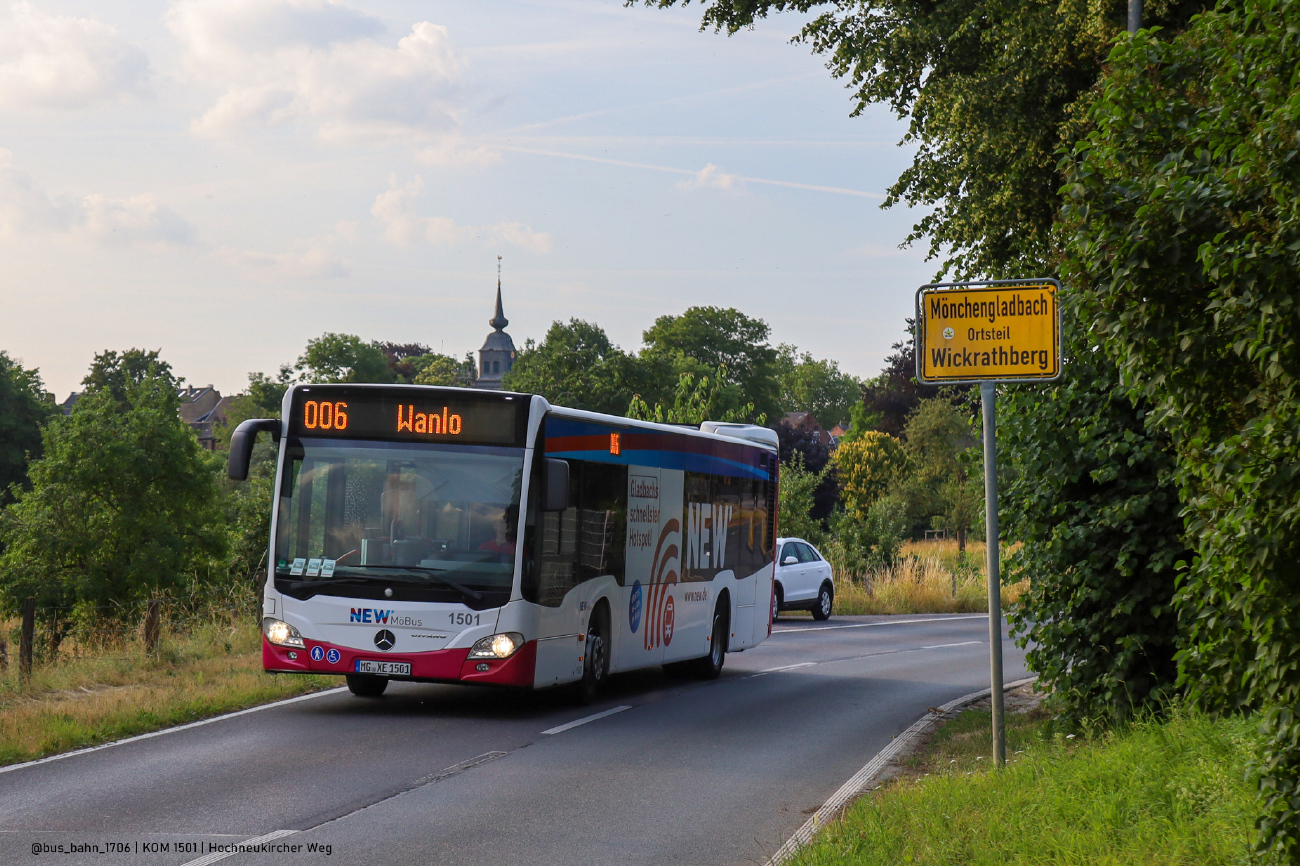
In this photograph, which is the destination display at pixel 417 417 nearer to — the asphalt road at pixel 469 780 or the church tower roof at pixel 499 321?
the asphalt road at pixel 469 780

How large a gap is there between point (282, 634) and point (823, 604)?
1941 centimetres

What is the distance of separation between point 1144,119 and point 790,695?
10.4 meters

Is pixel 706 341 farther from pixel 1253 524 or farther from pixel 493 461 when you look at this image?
pixel 1253 524

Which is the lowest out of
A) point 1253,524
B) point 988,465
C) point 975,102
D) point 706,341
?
point 1253,524

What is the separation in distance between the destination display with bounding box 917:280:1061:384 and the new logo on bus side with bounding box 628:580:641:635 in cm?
655

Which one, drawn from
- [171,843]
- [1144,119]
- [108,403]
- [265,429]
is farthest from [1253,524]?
[108,403]

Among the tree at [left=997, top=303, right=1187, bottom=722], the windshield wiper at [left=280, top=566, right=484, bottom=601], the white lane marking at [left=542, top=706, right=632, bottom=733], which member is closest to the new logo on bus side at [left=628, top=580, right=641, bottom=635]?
the white lane marking at [left=542, top=706, right=632, bottom=733]

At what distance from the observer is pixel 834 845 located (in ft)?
22.9

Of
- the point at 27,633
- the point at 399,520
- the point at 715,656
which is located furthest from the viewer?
the point at 715,656

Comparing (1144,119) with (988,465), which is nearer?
(1144,119)

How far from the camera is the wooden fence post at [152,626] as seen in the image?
54.9 ft

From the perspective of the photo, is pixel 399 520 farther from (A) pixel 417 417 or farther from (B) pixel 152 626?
(B) pixel 152 626

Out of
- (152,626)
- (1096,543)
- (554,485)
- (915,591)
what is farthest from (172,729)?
(915,591)

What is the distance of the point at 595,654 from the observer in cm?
1417
